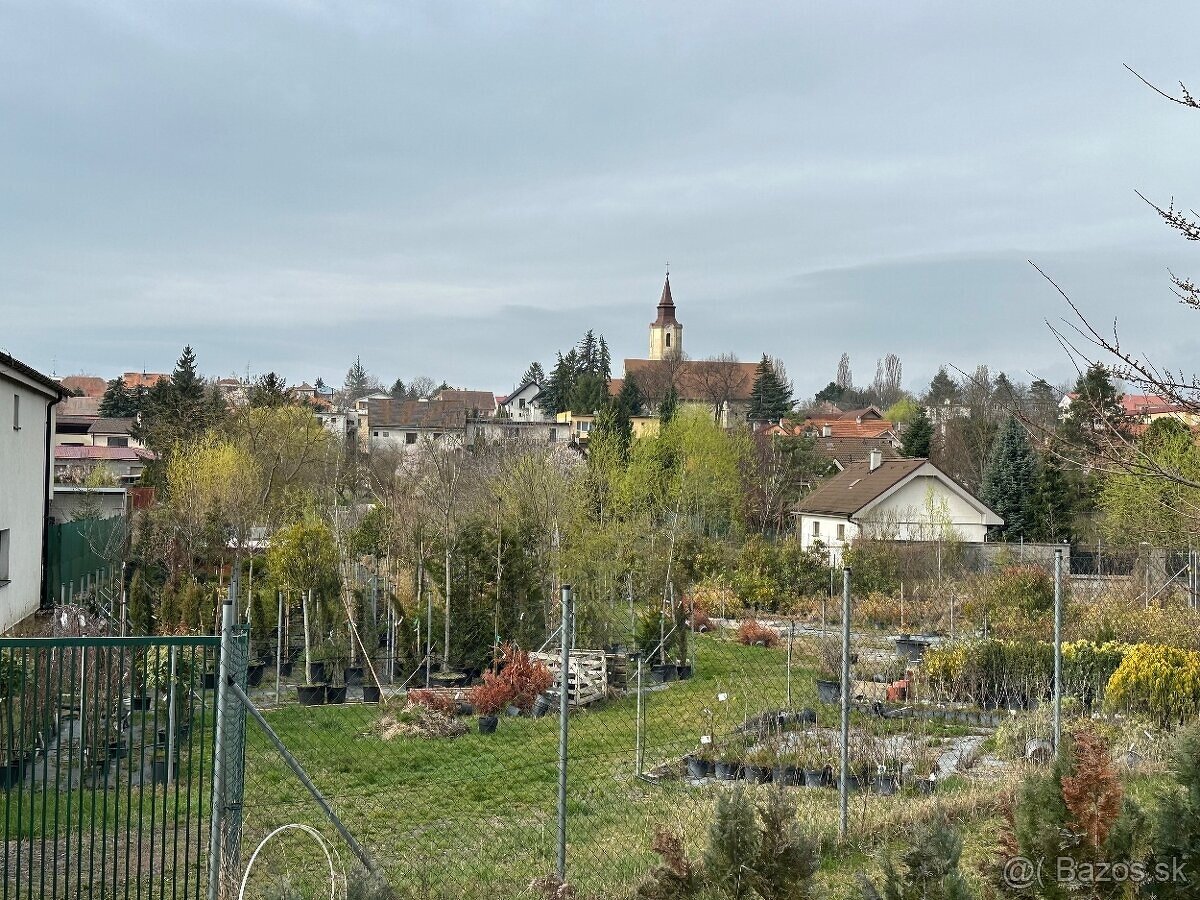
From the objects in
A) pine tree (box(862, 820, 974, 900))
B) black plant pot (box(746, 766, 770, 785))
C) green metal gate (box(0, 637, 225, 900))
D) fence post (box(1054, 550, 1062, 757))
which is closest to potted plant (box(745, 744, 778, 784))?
black plant pot (box(746, 766, 770, 785))

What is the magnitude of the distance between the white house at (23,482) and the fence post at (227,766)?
11.4m

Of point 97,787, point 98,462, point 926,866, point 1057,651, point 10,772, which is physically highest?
point 98,462

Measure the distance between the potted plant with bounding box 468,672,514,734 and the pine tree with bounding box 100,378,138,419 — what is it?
57.3 metres

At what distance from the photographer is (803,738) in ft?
33.7

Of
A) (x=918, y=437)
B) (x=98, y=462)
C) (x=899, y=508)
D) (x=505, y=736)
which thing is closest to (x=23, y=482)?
(x=505, y=736)

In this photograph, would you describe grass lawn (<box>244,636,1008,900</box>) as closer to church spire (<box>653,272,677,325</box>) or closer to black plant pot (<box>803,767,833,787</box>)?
black plant pot (<box>803,767,833,787</box>)

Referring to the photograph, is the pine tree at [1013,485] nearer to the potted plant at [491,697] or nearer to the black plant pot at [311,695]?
the potted plant at [491,697]

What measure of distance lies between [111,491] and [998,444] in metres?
29.1

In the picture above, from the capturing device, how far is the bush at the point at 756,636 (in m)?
18.5

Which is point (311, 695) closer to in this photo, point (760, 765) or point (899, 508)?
point (760, 765)

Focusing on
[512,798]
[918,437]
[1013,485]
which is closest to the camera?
[512,798]

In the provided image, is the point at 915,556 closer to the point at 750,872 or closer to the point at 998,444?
the point at 998,444

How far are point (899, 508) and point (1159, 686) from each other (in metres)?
21.1

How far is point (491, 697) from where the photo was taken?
12.6 meters
